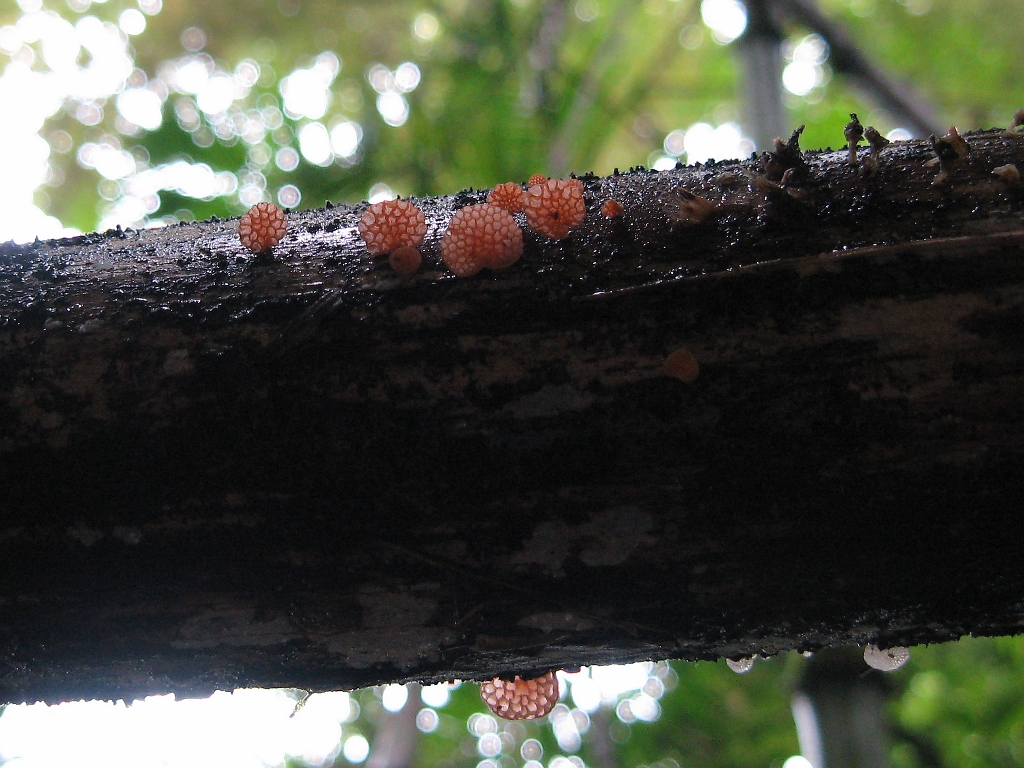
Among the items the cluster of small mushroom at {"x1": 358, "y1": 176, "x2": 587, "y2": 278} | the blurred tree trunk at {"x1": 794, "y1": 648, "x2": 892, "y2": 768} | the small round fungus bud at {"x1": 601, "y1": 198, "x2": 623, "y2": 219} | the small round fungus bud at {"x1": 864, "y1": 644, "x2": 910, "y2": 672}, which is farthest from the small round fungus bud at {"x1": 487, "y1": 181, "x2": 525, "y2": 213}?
the blurred tree trunk at {"x1": 794, "y1": 648, "x2": 892, "y2": 768}

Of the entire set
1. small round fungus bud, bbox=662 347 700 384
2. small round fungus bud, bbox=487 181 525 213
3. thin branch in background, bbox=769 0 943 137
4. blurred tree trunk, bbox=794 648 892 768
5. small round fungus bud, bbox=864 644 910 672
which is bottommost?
small round fungus bud, bbox=864 644 910 672

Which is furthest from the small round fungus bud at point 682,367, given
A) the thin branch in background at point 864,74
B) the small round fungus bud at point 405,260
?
the thin branch in background at point 864,74

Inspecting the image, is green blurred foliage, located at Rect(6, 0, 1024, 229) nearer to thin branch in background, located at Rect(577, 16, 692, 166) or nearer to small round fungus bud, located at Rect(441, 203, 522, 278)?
thin branch in background, located at Rect(577, 16, 692, 166)

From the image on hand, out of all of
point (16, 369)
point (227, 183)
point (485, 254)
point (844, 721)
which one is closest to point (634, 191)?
point (485, 254)

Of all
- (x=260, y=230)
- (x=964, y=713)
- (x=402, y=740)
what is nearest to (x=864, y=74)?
(x=260, y=230)

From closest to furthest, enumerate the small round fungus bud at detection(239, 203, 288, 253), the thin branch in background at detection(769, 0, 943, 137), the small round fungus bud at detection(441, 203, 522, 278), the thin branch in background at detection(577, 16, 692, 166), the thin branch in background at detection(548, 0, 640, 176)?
the small round fungus bud at detection(441, 203, 522, 278) < the small round fungus bud at detection(239, 203, 288, 253) < the thin branch in background at detection(769, 0, 943, 137) < the thin branch in background at detection(548, 0, 640, 176) < the thin branch in background at detection(577, 16, 692, 166)

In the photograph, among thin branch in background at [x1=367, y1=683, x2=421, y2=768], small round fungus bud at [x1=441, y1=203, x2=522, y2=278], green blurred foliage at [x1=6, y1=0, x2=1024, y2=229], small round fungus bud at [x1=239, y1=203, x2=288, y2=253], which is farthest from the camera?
green blurred foliage at [x1=6, y1=0, x2=1024, y2=229]

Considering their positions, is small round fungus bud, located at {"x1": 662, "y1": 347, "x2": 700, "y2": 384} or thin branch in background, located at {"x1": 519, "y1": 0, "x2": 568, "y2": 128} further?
thin branch in background, located at {"x1": 519, "y1": 0, "x2": 568, "y2": 128}

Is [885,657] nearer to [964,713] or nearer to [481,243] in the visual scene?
[481,243]
